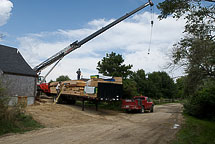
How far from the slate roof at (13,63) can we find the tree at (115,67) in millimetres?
12439

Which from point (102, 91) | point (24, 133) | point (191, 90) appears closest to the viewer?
point (24, 133)

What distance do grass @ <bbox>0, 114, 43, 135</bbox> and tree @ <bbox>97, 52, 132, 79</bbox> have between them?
61.0 ft

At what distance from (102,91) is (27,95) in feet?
25.1

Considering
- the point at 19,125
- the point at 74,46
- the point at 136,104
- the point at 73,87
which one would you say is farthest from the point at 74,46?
the point at 19,125

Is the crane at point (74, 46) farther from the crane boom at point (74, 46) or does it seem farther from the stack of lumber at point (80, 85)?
the stack of lumber at point (80, 85)

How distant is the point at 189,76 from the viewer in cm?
1009

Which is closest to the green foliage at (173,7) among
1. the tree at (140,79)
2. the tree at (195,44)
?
Answer: the tree at (195,44)

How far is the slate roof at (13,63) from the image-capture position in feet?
58.4

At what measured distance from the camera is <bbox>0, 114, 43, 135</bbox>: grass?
9.19m

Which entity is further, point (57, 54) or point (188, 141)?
point (57, 54)

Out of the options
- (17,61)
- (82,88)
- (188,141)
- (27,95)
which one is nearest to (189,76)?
(188,141)

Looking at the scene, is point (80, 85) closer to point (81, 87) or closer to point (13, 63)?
point (81, 87)

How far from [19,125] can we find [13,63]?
10736 millimetres

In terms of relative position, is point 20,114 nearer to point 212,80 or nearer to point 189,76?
point 189,76
